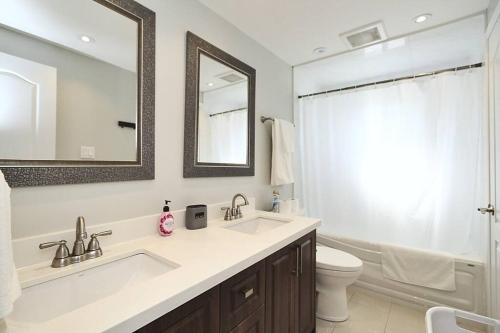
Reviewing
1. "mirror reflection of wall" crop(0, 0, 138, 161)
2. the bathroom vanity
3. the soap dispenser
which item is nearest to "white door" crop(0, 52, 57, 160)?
"mirror reflection of wall" crop(0, 0, 138, 161)

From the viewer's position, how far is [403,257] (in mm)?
2037

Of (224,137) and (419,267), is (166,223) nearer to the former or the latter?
(224,137)

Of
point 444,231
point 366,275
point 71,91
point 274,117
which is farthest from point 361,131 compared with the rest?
point 71,91

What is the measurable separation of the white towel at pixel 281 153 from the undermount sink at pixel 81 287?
1297 millimetres

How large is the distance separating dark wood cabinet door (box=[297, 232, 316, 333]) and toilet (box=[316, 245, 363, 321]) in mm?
296

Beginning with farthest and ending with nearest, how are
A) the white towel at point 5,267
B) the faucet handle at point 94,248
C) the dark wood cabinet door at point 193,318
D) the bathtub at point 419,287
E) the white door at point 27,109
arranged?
1. the bathtub at point 419,287
2. the faucet handle at point 94,248
3. the white door at point 27,109
4. the dark wood cabinet door at point 193,318
5. the white towel at point 5,267

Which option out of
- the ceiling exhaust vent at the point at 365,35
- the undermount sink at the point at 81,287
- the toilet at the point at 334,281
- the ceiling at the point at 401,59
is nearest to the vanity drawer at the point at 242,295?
the undermount sink at the point at 81,287

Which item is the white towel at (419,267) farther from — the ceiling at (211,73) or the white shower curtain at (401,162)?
the ceiling at (211,73)

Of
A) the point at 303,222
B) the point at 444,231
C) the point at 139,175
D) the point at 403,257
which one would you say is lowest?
the point at 403,257

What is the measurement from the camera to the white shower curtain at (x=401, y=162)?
1.93 meters

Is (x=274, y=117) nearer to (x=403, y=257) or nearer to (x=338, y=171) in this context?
(x=338, y=171)

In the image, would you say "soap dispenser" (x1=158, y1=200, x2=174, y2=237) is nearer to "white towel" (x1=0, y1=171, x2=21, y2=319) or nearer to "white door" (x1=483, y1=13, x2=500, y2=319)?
"white towel" (x1=0, y1=171, x2=21, y2=319)

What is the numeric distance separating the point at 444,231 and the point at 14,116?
2888 millimetres

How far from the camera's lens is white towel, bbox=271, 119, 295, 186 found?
6.74 ft
